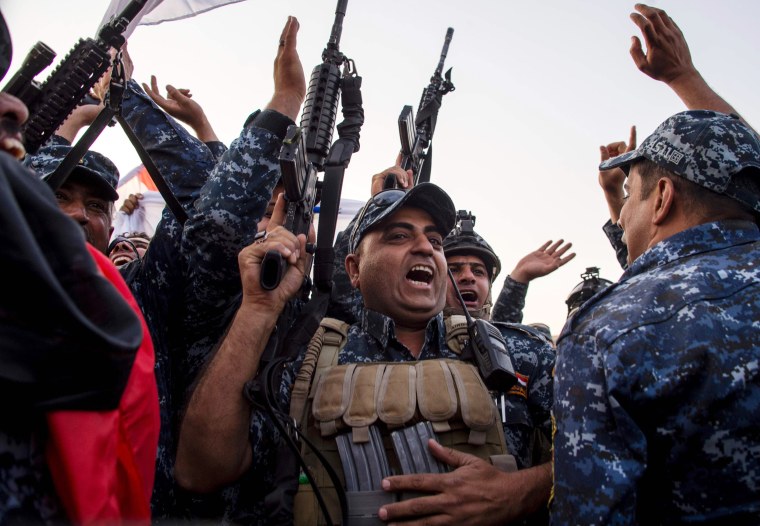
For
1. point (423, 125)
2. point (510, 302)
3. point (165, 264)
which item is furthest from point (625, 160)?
point (423, 125)

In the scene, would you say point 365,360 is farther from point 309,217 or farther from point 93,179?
point 93,179

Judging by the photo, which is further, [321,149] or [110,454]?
[321,149]

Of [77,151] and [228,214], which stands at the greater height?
[77,151]

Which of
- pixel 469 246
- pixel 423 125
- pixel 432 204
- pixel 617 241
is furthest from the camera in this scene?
pixel 423 125

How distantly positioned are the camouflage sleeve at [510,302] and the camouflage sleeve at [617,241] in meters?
1.44

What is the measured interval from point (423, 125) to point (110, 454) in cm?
506

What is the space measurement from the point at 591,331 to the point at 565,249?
3.96 metres

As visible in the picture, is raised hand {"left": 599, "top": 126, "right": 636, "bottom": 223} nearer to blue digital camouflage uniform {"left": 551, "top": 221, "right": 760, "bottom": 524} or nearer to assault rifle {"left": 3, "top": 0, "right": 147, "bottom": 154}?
blue digital camouflage uniform {"left": 551, "top": 221, "right": 760, "bottom": 524}

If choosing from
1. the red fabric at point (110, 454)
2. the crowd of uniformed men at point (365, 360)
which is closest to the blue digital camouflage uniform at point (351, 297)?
the crowd of uniformed men at point (365, 360)

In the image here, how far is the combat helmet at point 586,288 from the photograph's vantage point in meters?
5.89

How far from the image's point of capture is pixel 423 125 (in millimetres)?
5844

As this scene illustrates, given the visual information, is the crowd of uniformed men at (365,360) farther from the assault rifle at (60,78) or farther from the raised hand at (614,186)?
the assault rifle at (60,78)

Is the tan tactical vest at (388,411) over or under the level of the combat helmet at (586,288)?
under

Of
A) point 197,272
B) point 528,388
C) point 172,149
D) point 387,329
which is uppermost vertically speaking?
point 172,149
